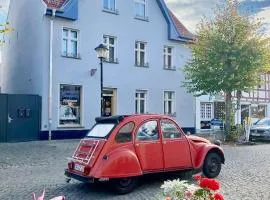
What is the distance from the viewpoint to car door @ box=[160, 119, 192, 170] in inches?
360

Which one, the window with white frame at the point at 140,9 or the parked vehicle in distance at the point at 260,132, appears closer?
the parked vehicle in distance at the point at 260,132

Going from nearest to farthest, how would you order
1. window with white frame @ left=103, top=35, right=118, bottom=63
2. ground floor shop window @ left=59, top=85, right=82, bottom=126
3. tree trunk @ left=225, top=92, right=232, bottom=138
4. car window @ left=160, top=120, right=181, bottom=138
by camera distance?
car window @ left=160, top=120, right=181, bottom=138
ground floor shop window @ left=59, top=85, right=82, bottom=126
tree trunk @ left=225, top=92, right=232, bottom=138
window with white frame @ left=103, top=35, right=118, bottom=63

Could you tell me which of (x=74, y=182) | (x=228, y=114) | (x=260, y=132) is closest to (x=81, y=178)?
(x=74, y=182)

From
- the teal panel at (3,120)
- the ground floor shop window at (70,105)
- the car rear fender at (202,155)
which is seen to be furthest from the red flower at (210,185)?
the ground floor shop window at (70,105)

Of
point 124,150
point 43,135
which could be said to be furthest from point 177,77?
point 124,150

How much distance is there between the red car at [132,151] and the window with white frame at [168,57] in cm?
1654

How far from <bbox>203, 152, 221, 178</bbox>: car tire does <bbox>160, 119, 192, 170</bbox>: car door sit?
668mm

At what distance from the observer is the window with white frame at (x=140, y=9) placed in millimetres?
24594

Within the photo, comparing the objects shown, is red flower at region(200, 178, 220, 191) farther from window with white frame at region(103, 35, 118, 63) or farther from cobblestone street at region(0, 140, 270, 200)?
window with white frame at region(103, 35, 118, 63)

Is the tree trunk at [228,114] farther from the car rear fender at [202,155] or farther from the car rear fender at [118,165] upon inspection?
the car rear fender at [118,165]

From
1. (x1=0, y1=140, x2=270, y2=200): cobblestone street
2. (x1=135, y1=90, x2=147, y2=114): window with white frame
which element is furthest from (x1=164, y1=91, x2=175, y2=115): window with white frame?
(x1=0, y1=140, x2=270, y2=200): cobblestone street

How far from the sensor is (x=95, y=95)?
22.4 metres

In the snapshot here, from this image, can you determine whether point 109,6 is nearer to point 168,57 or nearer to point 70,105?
point 168,57

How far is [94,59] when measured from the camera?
879 inches
